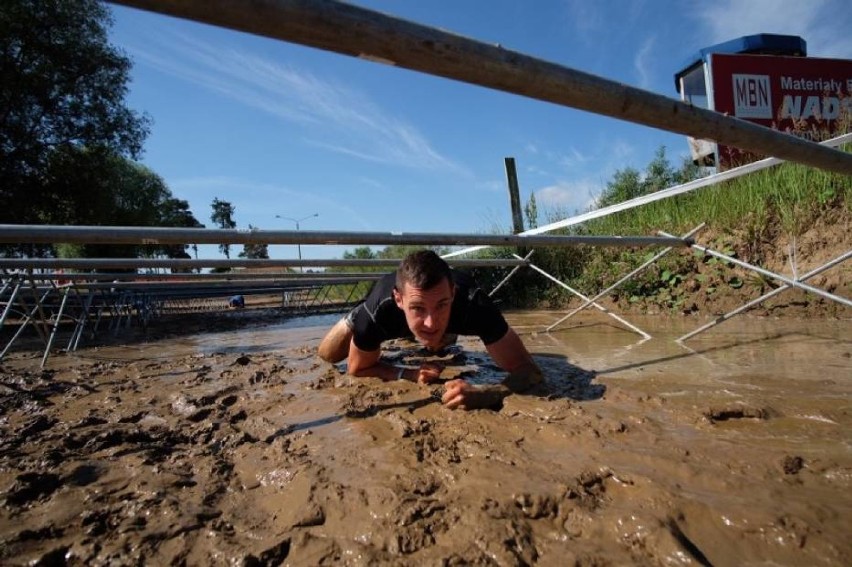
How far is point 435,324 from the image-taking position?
2.58 meters

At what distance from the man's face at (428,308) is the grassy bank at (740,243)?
15.1 ft

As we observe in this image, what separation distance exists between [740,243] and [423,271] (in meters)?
5.57

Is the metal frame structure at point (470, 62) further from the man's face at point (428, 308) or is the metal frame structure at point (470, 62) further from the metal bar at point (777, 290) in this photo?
the metal bar at point (777, 290)

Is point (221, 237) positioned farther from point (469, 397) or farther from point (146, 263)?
point (146, 263)

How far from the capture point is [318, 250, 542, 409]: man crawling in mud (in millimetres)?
2514

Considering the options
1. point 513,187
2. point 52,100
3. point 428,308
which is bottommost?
point 428,308

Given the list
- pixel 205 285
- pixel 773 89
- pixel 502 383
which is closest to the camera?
pixel 502 383

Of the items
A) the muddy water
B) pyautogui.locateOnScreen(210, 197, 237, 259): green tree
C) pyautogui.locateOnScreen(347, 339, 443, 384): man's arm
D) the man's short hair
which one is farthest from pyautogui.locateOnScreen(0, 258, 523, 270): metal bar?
pyautogui.locateOnScreen(210, 197, 237, 259): green tree

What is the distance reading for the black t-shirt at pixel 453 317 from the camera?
293 cm

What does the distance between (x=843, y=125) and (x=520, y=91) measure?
845 cm

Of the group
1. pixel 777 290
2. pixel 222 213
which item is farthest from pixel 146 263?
pixel 222 213

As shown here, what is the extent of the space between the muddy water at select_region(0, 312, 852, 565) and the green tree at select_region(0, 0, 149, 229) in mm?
14867

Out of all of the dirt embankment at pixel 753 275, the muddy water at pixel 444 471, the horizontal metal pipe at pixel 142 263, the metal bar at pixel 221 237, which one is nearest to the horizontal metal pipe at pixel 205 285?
the horizontal metal pipe at pixel 142 263

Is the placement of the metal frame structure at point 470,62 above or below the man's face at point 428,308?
above
